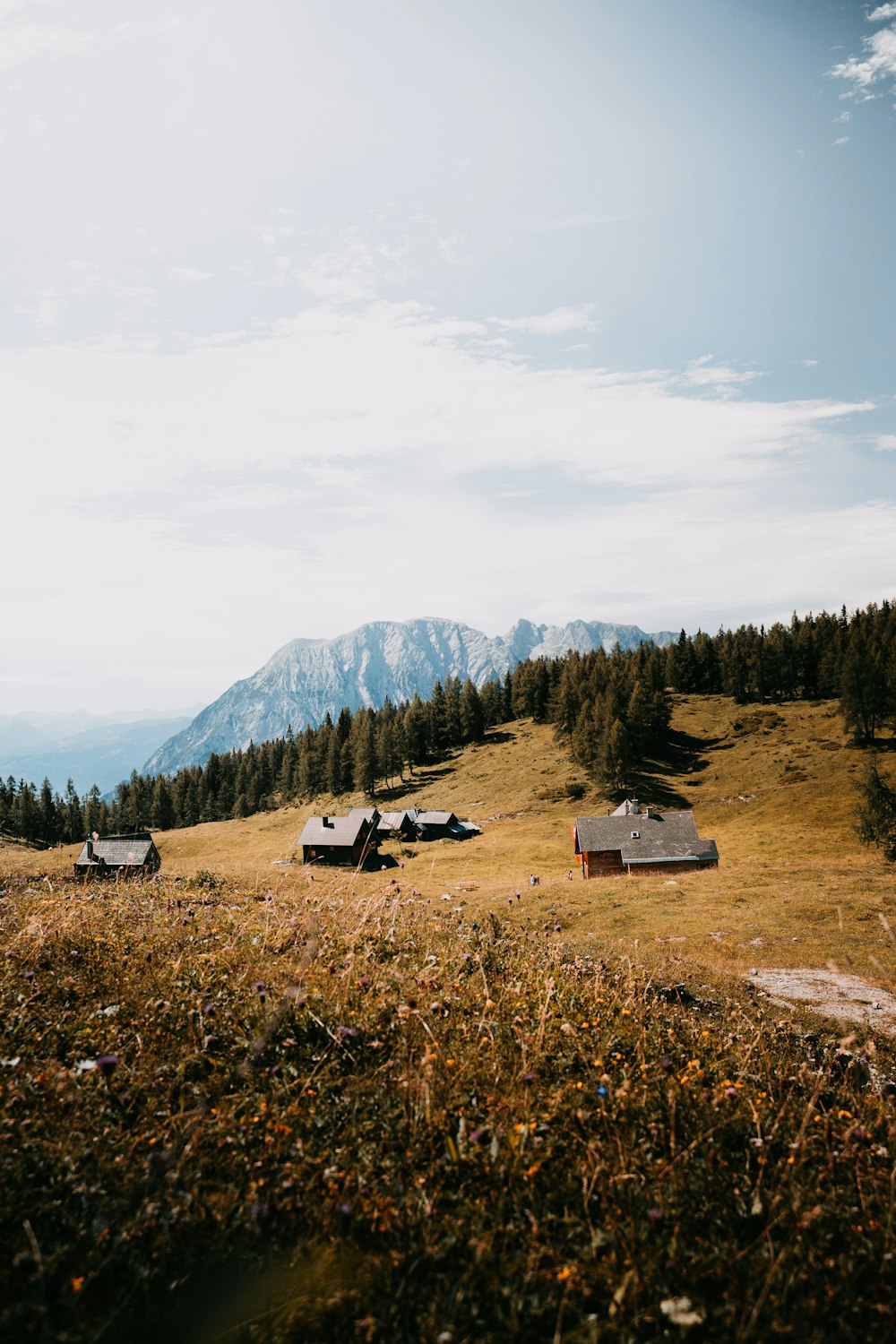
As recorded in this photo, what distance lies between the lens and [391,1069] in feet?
16.9

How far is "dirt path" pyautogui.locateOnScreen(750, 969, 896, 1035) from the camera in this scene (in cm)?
1596

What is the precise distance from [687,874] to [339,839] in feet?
133

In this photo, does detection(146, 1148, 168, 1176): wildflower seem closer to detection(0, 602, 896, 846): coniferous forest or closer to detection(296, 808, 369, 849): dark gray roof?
detection(296, 808, 369, 849): dark gray roof

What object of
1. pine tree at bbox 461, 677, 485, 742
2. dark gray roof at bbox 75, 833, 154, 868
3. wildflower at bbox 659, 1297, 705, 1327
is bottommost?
dark gray roof at bbox 75, 833, 154, 868

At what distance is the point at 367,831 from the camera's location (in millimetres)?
→ 73875

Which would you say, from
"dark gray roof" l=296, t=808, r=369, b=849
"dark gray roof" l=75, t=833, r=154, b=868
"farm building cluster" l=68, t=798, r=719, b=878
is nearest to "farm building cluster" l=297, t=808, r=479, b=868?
"dark gray roof" l=296, t=808, r=369, b=849

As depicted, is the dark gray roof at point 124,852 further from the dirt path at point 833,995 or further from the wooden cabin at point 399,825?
the dirt path at point 833,995

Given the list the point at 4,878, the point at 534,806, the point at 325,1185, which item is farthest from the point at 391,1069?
the point at 534,806

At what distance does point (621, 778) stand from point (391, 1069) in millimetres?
92164

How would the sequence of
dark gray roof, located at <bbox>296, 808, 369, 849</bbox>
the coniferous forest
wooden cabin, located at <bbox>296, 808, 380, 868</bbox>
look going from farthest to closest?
the coniferous forest < dark gray roof, located at <bbox>296, 808, 369, 849</bbox> < wooden cabin, located at <bbox>296, 808, 380, 868</bbox>

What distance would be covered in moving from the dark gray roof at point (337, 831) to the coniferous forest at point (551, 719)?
39.5m

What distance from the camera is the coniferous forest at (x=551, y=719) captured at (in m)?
96.1

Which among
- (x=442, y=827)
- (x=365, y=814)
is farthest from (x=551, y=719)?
(x=365, y=814)

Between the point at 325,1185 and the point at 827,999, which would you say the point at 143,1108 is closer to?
the point at 325,1185
